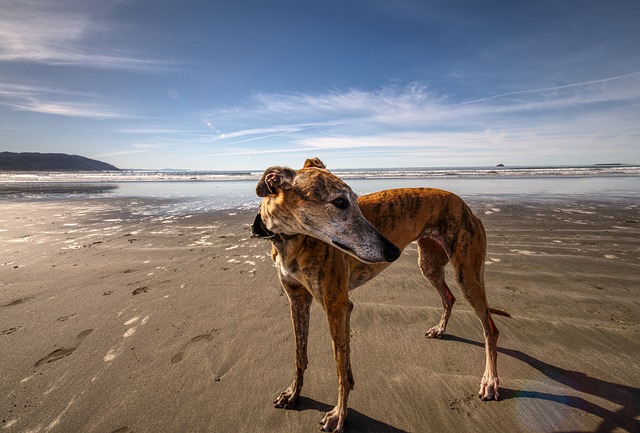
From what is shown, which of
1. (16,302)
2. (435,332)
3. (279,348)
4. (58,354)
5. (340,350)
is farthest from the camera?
(16,302)

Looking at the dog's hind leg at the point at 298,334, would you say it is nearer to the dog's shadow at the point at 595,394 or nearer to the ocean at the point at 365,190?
the dog's shadow at the point at 595,394

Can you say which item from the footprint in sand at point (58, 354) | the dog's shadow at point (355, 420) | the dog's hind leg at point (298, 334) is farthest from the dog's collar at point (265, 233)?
the footprint in sand at point (58, 354)

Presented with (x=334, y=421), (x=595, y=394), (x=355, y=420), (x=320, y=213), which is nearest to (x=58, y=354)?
(x=334, y=421)

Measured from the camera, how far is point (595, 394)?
2518 millimetres

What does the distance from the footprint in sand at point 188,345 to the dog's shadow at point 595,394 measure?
3.02m

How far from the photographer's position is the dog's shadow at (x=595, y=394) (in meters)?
2.25

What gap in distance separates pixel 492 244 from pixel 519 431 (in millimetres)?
5263

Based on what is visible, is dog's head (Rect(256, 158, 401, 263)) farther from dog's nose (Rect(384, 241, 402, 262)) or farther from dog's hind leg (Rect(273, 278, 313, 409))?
dog's hind leg (Rect(273, 278, 313, 409))

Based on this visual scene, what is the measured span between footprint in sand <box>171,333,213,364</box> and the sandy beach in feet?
0.04

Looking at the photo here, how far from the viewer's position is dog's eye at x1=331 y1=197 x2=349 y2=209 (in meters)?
2.19

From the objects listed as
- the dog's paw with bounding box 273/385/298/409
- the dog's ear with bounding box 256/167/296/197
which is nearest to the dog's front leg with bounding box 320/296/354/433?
the dog's paw with bounding box 273/385/298/409

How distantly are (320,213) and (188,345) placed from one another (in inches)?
92.5

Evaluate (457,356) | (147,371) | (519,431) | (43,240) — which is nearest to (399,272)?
(457,356)

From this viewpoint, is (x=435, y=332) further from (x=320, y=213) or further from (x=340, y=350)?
(x=320, y=213)
